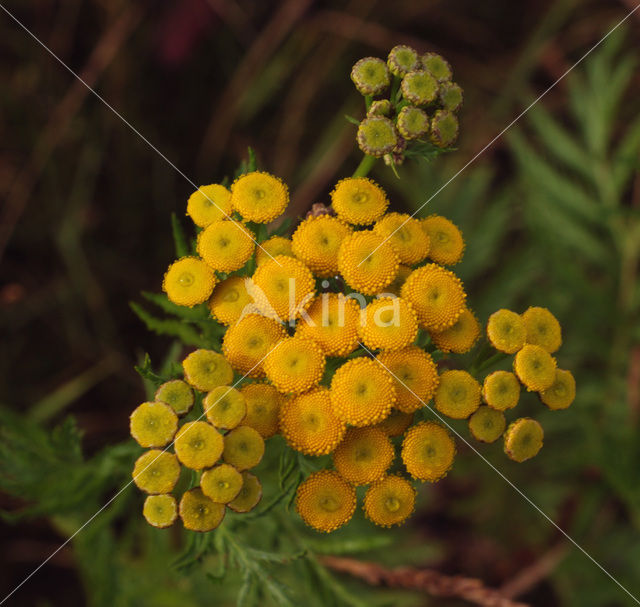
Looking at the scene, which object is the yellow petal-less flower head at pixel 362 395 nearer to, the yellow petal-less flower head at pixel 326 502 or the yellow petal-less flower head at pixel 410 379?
the yellow petal-less flower head at pixel 410 379

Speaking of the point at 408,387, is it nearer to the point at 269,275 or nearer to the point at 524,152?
the point at 269,275

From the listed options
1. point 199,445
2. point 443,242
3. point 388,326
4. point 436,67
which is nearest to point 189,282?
point 199,445

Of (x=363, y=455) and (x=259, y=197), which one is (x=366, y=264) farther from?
(x=363, y=455)

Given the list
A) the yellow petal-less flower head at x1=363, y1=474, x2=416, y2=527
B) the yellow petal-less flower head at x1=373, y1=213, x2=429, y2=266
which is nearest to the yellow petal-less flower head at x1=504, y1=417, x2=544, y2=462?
the yellow petal-less flower head at x1=363, y1=474, x2=416, y2=527

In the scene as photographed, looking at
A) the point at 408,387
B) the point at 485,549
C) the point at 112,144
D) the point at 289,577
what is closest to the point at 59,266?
the point at 112,144

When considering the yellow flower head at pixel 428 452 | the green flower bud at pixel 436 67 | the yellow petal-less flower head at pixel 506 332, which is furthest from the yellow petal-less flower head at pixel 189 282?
the green flower bud at pixel 436 67

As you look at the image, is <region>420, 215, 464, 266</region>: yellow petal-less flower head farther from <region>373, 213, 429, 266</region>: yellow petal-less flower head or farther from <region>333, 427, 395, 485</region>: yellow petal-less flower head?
<region>333, 427, 395, 485</region>: yellow petal-less flower head
